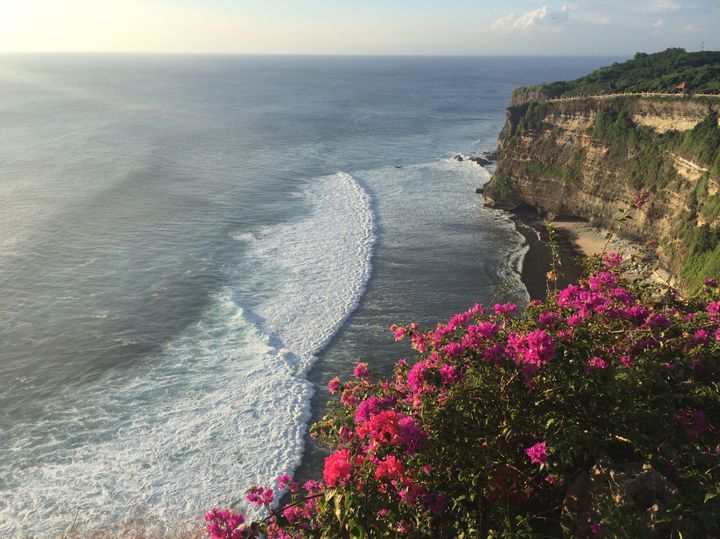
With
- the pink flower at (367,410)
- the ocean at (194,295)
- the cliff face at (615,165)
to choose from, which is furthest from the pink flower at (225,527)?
the cliff face at (615,165)

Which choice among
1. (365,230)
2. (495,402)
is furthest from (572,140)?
(495,402)

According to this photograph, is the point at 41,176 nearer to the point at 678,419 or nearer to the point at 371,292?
the point at 371,292

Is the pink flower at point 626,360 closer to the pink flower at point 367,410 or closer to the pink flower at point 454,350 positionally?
the pink flower at point 454,350

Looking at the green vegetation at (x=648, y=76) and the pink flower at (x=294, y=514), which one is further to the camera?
the green vegetation at (x=648, y=76)

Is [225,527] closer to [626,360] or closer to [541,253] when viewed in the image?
[626,360]

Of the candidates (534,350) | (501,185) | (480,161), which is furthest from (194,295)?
(480,161)

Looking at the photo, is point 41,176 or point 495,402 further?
point 41,176

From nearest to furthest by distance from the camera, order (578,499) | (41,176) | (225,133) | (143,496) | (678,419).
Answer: (578,499) < (678,419) < (143,496) < (41,176) < (225,133)
